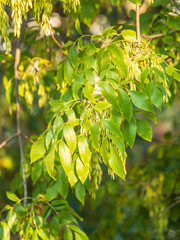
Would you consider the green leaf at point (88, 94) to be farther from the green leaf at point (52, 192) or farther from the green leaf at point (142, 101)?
the green leaf at point (52, 192)

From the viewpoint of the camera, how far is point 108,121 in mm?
911

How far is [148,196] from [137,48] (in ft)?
4.49

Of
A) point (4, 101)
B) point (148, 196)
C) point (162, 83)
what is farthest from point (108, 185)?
point (162, 83)

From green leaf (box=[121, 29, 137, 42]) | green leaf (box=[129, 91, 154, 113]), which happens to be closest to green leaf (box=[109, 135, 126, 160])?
green leaf (box=[129, 91, 154, 113])

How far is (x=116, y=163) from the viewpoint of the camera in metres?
0.93

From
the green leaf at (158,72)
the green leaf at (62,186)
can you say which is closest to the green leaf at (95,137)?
the green leaf at (158,72)

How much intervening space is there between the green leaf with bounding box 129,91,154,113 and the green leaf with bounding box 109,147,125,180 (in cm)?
14

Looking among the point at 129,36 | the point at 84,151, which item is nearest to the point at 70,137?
the point at 84,151

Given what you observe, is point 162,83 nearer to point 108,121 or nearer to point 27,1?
point 108,121

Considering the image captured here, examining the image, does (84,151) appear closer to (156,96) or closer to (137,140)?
(156,96)

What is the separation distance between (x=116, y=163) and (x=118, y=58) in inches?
11.6

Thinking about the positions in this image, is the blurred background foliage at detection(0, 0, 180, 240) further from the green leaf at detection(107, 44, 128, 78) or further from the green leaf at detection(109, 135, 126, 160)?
the green leaf at detection(109, 135, 126, 160)

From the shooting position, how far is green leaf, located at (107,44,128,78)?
99 centimetres

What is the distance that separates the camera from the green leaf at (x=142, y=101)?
0.96 meters
